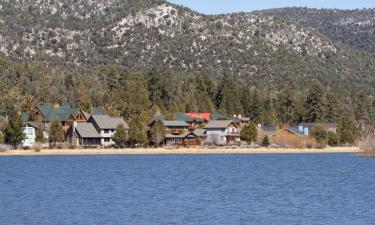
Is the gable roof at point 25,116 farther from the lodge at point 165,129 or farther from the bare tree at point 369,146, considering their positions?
the bare tree at point 369,146

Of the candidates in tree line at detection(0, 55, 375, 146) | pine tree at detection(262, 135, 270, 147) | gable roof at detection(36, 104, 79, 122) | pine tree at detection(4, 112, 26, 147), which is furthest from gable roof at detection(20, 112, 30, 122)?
pine tree at detection(262, 135, 270, 147)

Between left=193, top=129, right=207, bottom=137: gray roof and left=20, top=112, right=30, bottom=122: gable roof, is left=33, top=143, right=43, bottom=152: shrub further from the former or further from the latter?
left=193, top=129, right=207, bottom=137: gray roof

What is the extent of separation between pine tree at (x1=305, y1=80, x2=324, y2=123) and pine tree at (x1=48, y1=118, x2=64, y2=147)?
180ft

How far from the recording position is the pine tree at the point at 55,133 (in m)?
124

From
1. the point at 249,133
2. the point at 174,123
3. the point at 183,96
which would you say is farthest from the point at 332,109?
the point at 174,123

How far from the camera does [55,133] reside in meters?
124

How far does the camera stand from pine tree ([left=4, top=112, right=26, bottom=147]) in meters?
117

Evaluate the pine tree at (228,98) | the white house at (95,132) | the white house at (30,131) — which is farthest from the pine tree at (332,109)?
the white house at (30,131)

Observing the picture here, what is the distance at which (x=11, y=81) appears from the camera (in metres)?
164

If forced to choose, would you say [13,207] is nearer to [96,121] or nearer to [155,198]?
[155,198]

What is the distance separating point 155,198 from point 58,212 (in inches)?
A: 347

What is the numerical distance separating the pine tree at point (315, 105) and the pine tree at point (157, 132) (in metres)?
42.1

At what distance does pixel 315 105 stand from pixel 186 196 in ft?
372

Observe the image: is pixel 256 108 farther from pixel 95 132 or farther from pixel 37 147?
pixel 37 147
